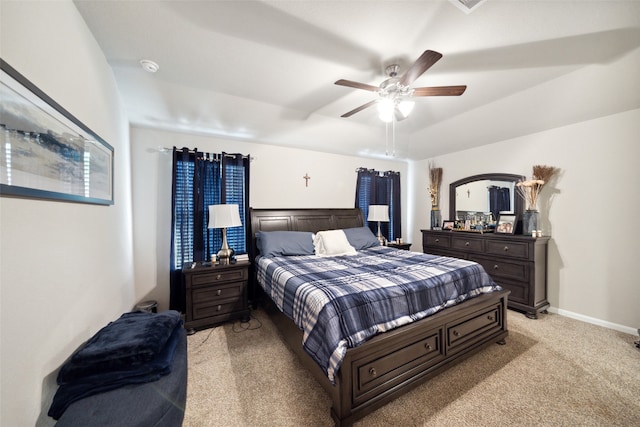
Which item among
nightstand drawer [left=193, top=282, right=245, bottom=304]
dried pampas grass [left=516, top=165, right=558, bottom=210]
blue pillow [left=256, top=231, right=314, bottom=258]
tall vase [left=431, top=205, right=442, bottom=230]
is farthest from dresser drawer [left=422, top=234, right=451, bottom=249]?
nightstand drawer [left=193, top=282, right=245, bottom=304]

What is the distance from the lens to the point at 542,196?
3170 mm

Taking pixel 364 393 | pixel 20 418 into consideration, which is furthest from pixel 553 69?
pixel 20 418

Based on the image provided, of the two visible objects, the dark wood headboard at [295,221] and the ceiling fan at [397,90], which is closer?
the ceiling fan at [397,90]

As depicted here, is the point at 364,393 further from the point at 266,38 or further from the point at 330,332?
the point at 266,38

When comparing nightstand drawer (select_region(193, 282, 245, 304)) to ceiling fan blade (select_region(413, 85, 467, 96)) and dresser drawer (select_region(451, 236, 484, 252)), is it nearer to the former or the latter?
ceiling fan blade (select_region(413, 85, 467, 96))

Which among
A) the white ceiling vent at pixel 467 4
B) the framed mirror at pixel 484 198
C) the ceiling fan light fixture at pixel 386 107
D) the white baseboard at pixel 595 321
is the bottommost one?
the white baseboard at pixel 595 321

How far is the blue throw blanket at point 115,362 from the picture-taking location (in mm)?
1018

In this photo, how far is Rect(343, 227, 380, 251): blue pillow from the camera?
3503mm

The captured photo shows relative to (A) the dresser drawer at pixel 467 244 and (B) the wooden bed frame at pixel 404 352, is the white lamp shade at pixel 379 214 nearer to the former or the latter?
(A) the dresser drawer at pixel 467 244

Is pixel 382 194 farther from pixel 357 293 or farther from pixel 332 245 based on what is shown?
pixel 357 293

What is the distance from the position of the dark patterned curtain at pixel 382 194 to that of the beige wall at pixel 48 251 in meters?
3.69

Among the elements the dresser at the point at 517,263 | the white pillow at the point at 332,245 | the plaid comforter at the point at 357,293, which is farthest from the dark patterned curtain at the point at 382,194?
the plaid comforter at the point at 357,293

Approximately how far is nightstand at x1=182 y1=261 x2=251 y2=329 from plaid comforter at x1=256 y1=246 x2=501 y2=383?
1.33ft

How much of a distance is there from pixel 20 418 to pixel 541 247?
15.0 ft
